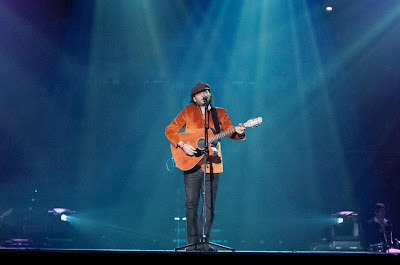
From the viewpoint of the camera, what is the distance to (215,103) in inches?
395

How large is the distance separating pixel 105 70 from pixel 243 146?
3.72m

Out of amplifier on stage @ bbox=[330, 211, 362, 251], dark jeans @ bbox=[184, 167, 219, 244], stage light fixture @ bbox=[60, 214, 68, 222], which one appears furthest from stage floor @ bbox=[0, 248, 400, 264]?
stage light fixture @ bbox=[60, 214, 68, 222]

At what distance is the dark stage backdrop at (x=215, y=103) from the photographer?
9.46 m

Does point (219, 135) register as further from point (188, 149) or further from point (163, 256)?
point (163, 256)

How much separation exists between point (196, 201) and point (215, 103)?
17.5 ft

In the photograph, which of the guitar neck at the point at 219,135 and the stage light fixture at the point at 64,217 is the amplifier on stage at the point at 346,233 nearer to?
the guitar neck at the point at 219,135

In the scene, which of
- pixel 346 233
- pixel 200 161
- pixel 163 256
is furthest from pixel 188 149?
pixel 346 233

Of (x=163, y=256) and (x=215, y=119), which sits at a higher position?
(x=215, y=119)

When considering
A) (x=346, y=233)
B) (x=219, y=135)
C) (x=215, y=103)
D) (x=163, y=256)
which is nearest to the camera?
(x=163, y=256)

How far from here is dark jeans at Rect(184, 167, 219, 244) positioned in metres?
4.81

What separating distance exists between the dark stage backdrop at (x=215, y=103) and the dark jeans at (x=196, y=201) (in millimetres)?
4537

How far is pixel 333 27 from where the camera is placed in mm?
9617

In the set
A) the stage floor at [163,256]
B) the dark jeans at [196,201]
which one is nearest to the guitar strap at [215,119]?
the dark jeans at [196,201]

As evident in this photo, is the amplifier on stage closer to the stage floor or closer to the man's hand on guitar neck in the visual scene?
the man's hand on guitar neck
